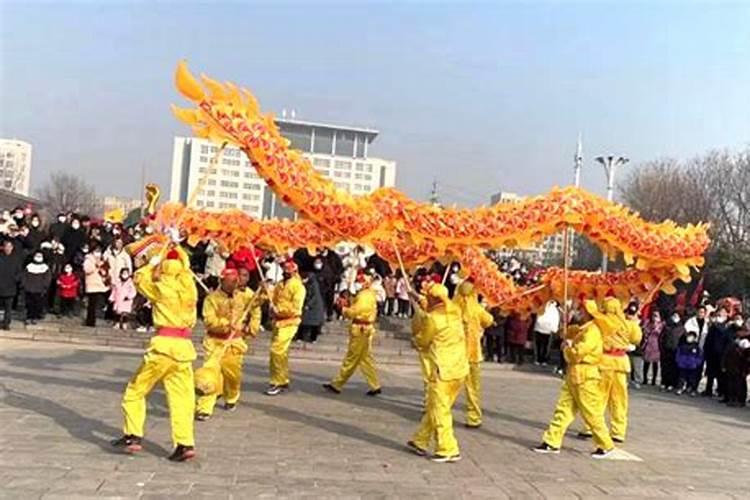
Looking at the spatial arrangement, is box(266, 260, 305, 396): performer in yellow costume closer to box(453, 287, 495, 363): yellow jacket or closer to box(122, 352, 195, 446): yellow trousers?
box(453, 287, 495, 363): yellow jacket

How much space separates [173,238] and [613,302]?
475cm

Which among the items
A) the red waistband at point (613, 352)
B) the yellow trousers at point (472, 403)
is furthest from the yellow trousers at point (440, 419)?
the red waistband at point (613, 352)

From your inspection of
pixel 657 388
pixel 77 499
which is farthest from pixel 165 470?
pixel 657 388

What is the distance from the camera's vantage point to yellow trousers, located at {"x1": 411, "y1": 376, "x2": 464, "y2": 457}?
25.4 ft

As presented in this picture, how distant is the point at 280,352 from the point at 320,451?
318 centimetres

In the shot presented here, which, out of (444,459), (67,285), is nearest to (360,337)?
(444,459)

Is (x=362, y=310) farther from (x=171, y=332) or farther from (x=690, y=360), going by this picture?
(x=690, y=360)

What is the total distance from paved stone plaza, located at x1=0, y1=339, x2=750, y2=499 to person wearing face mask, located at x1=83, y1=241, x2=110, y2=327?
11.6ft

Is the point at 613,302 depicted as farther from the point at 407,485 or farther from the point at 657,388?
the point at 657,388

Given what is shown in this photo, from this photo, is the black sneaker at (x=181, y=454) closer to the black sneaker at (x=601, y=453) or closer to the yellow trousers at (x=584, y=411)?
the yellow trousers at (x=584, y=411)

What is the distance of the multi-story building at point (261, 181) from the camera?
14016mm

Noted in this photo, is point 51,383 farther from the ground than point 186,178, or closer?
closer

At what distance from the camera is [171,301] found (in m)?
7.10

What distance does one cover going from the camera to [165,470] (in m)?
6.50
